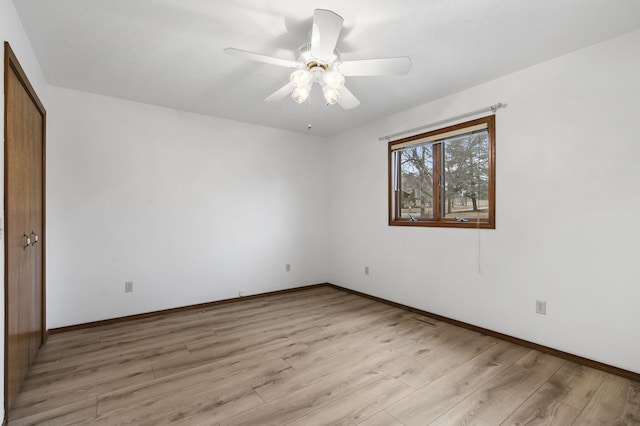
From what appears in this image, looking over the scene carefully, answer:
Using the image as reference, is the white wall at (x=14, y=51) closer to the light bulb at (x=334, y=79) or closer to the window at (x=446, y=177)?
the light bulb at (x=334, y=79)

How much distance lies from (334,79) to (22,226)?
229 cm

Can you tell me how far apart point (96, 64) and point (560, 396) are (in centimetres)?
423

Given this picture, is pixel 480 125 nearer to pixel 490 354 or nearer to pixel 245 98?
pixel 490 354

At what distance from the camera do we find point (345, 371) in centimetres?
223

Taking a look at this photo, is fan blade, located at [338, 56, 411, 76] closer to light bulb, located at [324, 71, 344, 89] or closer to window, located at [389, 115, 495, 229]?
light bulb, located at [324, 71, 344, 89]

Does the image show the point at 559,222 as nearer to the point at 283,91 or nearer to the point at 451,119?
the point at 451,119

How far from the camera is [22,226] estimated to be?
201 centimetres

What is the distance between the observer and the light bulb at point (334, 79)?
1.96 metres

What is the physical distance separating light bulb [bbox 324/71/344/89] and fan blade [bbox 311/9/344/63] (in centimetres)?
10

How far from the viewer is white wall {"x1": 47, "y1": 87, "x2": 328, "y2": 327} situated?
3.04m

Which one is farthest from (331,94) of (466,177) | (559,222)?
(559,222)

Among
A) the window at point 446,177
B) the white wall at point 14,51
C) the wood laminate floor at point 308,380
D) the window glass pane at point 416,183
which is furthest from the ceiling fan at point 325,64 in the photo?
the wood laminate floor at point 308,380

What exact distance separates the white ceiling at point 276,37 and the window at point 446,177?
53cm

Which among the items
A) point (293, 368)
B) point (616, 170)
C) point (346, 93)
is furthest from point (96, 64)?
point (616, 170)
